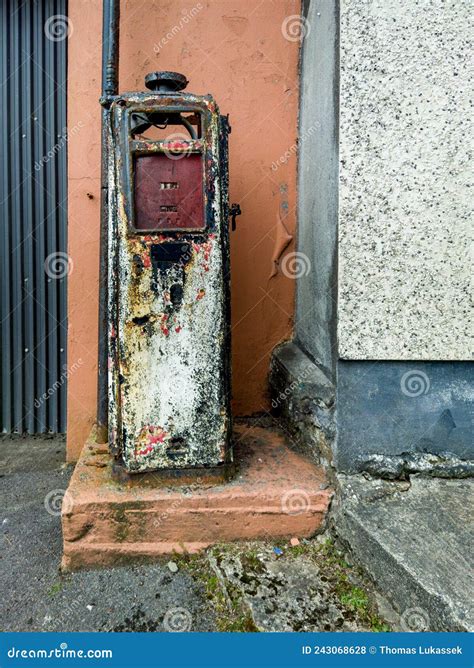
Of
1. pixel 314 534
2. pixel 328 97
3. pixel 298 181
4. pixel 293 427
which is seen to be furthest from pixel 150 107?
pixel 314 534

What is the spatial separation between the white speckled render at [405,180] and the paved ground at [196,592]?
921 millimetres

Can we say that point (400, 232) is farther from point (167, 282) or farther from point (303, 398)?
point (167, 282)

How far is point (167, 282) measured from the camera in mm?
2184

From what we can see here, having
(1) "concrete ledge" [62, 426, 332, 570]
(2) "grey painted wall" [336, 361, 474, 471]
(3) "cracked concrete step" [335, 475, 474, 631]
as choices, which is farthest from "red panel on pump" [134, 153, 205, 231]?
(3) "cracked concrete step" [335, 475, 474, 631]

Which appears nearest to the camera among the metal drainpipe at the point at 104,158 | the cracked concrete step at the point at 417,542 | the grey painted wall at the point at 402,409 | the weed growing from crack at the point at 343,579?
the cracked concrete step at the point at 417,542

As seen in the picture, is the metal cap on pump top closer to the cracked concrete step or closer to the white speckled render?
the white speckled render

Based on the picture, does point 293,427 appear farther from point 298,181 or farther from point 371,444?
point 298,181

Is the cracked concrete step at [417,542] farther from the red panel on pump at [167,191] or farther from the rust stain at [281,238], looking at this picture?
the rust stain at [281,238]

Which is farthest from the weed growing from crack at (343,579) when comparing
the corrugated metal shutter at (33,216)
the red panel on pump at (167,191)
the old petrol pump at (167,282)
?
the corrugated metal shutter at (33,216)

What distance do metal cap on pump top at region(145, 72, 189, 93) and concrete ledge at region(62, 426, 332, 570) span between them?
171 centimetres

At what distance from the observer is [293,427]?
279 cm

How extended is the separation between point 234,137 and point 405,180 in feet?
3.97

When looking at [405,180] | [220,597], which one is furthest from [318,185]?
[220,597]

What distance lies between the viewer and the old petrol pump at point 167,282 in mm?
2158
